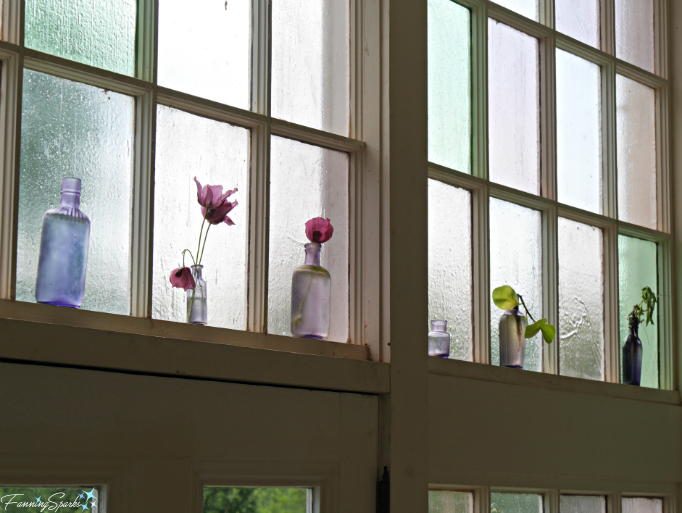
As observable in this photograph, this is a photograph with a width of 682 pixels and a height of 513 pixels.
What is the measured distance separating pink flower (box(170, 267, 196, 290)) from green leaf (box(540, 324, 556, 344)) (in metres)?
0.86

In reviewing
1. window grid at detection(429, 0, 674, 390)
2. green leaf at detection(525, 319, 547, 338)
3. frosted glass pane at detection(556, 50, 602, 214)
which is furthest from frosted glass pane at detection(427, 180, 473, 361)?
frosted glass pane at detection(556, 50, 602, 214)

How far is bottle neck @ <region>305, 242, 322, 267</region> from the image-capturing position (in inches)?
52.9

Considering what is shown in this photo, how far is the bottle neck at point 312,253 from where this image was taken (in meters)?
1.34

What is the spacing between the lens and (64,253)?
1067 millimetres

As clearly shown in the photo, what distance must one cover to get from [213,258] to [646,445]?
1.21 metres

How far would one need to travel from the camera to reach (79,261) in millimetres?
1077

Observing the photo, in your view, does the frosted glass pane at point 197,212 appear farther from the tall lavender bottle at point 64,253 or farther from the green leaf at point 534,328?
the green leaf at point 534,328

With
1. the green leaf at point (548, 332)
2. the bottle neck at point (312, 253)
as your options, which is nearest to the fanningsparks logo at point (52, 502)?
the bottle neck at point (312, 253)

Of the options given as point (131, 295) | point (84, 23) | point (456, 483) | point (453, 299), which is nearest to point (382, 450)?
point (456, 483)

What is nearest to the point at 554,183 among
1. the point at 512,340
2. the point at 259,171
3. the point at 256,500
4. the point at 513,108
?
the point at 513,108

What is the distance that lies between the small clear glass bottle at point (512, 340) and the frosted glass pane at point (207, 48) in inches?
28.7

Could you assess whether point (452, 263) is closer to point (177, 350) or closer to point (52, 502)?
point (177, 350)

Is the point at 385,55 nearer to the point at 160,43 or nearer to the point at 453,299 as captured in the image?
the point at 160,43

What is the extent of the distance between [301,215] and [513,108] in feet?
2.19
